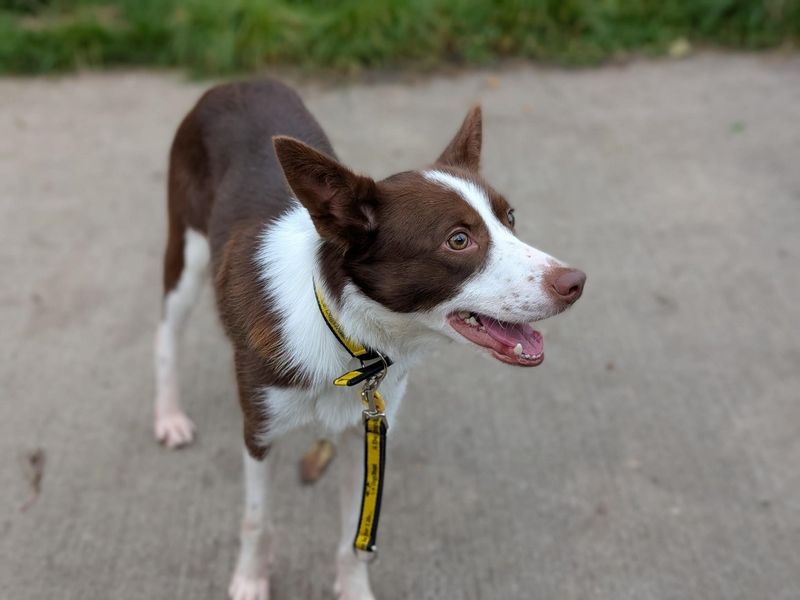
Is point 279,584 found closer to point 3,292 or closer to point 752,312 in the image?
point 3,292

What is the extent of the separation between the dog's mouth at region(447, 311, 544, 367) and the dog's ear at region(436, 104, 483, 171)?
1.80 feet

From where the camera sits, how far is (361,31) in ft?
20.2

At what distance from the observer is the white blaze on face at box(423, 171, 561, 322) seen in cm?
223

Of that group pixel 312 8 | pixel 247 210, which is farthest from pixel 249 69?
pixel 247 210

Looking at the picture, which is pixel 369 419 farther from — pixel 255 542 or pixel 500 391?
pixel 500 391

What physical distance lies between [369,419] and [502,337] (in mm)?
477

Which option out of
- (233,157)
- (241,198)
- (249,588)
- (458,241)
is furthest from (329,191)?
(249,588)

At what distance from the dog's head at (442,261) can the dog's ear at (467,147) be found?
0.31m

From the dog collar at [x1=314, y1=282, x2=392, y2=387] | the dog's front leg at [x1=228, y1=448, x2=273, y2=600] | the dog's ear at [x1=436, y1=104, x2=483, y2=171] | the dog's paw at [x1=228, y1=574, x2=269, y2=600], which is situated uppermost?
the dog's ear at [x1=436, y1=104, x2=483, y2=171]

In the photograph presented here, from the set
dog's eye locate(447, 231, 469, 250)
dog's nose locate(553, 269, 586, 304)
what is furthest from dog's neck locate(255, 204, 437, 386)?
dog's nose locate(553, 269, 586, 304)

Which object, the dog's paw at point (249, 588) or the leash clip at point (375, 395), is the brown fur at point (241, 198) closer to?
the leash clip at point (375, 395)

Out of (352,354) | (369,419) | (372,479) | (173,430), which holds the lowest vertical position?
(173,430)

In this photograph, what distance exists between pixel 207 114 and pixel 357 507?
1536mm

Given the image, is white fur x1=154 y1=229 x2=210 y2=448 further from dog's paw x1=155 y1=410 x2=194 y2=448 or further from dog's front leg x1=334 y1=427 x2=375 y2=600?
dog's front leg x1=334 y1=427 x2=375 y2=600
